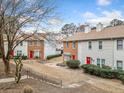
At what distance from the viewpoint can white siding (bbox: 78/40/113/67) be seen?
2752cm

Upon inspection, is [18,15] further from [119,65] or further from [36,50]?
[36,50]

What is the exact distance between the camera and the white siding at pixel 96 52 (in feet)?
90.3

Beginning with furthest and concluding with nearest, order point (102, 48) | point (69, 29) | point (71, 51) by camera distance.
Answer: point (69, 29)
point (71, 51)
point (102, 48)

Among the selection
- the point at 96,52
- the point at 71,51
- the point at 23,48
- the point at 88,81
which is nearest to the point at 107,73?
the point at 88,81

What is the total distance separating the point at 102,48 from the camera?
95.1 feet

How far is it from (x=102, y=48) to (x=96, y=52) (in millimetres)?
1658

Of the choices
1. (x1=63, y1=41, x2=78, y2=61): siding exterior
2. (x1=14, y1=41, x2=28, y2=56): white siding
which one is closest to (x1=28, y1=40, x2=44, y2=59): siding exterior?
(x1=14, y1=41, x2=28, y2=56): white siding

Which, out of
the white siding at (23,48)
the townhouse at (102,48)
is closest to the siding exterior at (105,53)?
the townhouse at (102,48)

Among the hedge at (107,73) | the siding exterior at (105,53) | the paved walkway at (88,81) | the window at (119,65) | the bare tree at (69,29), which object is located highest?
the bare tree at (69,29)

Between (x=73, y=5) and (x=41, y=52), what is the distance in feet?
118

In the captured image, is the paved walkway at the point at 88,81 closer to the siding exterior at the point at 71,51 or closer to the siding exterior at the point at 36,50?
the siding exterior at the point at 71,51

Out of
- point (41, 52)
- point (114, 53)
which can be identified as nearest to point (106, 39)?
point (114, 53)

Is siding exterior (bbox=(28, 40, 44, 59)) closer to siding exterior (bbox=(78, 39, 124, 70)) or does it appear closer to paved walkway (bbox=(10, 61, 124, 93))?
siding exterior (bbox=(78, 39, 124, 70))

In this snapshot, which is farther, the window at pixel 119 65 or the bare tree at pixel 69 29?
the bare tree at pixel 69 29
